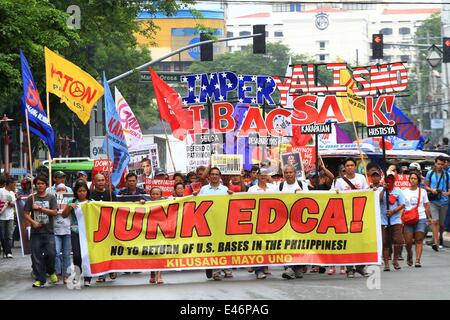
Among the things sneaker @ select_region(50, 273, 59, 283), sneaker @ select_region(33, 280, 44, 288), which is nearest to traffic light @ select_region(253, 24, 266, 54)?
sneaker @ select_region(50, 273, 59, 283)

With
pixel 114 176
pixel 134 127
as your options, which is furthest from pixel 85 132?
pixel 114 176

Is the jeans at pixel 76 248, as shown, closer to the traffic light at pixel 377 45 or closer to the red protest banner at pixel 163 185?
the red protest banner at pixel 163 185

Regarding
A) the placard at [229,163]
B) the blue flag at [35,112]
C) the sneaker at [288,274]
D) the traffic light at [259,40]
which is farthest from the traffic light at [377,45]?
the sneaker at [288,274]

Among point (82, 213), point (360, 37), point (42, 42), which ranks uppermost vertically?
point (360, 37)

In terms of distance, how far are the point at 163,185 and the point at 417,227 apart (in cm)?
475

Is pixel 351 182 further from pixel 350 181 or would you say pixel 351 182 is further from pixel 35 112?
pixel 35 112

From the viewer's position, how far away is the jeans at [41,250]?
52.0 feet

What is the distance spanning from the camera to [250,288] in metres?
14.6

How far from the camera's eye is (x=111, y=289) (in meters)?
15.0

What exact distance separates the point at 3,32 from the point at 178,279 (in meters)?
10.0

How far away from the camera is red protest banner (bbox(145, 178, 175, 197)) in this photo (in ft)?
67.1

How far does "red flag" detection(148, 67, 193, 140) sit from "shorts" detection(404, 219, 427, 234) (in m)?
7.08

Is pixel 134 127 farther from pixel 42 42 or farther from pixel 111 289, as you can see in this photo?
pixel 111 289

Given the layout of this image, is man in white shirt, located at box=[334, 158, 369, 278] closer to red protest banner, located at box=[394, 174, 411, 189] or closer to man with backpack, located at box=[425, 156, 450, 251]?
red protest banner, located at box=[394, 174, 411, 189]
